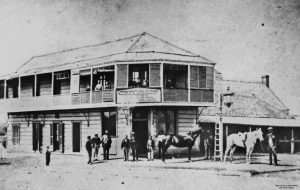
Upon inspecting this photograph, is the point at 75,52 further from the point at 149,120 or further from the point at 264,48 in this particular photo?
the point at 264,48

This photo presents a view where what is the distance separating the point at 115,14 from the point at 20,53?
4.87 m

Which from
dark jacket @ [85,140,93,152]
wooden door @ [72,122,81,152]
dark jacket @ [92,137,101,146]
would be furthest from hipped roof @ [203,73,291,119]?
dark jacket @ [85,140,93,152]

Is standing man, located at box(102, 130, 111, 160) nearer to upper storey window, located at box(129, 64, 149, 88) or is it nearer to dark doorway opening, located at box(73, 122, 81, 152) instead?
upper storey window, located at box(129, 64, 149, 88)

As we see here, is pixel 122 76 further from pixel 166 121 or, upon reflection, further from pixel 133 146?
pixel 133 146

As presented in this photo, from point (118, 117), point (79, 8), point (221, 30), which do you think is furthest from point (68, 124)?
point (221, 30)

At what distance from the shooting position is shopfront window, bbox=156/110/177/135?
2270cm

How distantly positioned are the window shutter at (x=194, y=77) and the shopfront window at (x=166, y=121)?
1783mm

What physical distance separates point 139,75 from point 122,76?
3.26 feet

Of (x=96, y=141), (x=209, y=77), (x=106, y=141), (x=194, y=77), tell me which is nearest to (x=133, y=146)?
(x=106, y=141)

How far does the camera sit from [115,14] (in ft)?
53.9

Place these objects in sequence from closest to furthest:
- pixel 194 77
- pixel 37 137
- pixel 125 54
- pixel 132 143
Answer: pixel 132 143 < pixel 125 54 < pixel 194 77 < pixel 37 137

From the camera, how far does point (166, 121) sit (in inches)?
904

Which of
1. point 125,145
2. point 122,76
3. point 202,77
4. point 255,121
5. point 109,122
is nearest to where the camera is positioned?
point 125,145

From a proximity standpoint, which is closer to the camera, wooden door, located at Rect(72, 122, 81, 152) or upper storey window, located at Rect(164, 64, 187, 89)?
upper storey window, located at Rect(164, 64, 187, 89)
